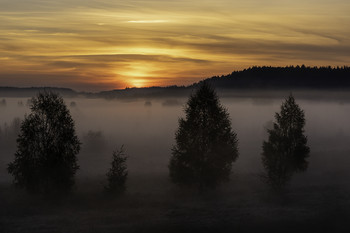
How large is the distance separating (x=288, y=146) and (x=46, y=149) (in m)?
22.7

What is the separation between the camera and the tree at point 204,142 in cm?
4119

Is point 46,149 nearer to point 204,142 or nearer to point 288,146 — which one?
point 204,142

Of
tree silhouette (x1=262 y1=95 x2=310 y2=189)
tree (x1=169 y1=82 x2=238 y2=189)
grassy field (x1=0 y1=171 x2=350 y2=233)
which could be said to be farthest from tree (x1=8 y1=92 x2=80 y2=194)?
tree silhouette (x1=262 y1=95 x2=310 y2=189)

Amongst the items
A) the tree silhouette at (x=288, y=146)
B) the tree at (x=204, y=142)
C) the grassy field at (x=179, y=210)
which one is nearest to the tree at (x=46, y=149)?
the grassy field at (x=179, y=210)

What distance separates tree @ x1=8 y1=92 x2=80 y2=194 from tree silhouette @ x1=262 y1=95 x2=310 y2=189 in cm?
1885

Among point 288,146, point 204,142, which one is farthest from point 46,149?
point 288,146

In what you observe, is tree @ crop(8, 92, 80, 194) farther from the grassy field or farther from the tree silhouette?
the tree silhouette

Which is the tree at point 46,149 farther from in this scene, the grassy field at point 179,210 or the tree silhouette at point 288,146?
the tree silhouette at point 288,146

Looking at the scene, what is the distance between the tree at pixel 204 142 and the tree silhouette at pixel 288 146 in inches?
207

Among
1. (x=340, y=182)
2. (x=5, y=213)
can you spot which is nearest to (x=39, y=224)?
(x=5, y=213)

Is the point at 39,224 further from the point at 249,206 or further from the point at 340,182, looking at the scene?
the point at 340,182

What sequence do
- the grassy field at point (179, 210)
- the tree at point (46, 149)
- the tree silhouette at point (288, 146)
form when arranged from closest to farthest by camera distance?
1. the grassy field at point (179, 210)
2. the tree at point (46, 149)
3. the tree silhouette at point (288, 146)

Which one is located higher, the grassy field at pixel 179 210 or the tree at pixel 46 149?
the tree at pixel 46 149

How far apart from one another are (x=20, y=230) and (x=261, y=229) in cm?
1820
